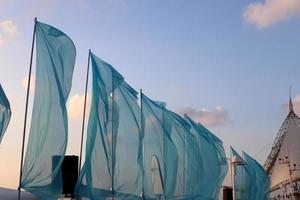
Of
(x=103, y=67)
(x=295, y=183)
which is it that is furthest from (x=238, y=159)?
(x=295, y=183)

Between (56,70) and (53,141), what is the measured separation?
380 cm

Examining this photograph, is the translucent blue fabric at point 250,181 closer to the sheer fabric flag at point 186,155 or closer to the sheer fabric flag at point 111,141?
the sheer fabric flag at point 186,155

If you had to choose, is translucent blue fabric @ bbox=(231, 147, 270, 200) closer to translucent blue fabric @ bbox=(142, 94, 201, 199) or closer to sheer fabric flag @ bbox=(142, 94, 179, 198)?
translucent blue fabric @ bbox=(142, 94, 201, 199)

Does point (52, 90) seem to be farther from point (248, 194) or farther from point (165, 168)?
point (248, 194)

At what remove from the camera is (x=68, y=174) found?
3250 cm

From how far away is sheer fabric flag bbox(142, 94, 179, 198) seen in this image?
1560 inches

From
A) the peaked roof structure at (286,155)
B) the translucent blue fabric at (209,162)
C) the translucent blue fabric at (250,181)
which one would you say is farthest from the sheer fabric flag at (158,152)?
the peaked roof structure at (286,155)

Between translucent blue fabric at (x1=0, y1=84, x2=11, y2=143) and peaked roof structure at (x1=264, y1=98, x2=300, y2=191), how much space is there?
110 meters

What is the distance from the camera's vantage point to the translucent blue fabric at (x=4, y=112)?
25.2m

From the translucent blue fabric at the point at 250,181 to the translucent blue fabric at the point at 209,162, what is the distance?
9.24 ft

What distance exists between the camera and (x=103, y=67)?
34562mm

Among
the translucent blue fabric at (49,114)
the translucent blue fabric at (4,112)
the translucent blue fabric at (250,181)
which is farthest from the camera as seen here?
the translucent blue fabric at (250,181)

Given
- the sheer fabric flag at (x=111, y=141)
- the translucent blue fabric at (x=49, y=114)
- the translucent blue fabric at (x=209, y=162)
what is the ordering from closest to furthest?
the translucent blue fabric at (x=49, y=114) < the sheer fabric flag at (x=111, y=141) < the translucent blue fabric at (x=209, y=162)

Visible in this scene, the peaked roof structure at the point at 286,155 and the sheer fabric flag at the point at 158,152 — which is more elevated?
the peaked roof structure at the point at 286,155
